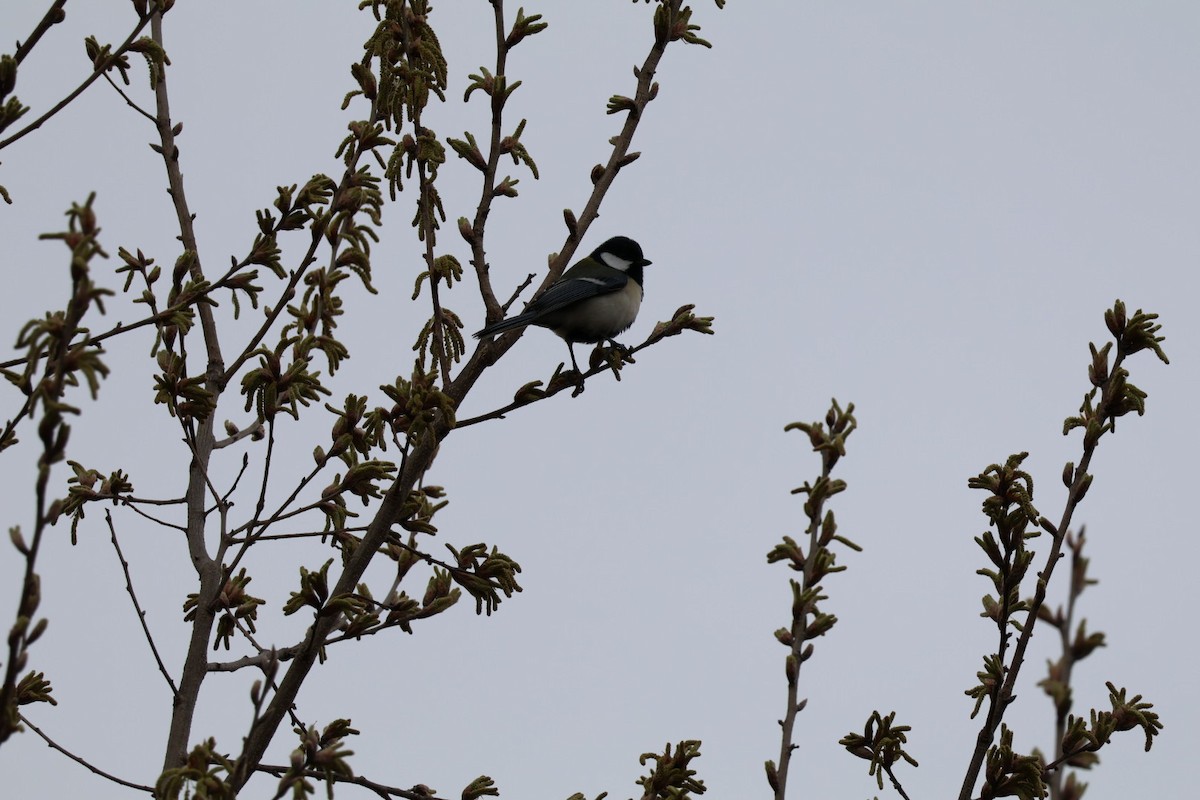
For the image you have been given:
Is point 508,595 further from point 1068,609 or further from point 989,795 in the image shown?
A: point 1068,609

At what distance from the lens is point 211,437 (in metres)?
4.59

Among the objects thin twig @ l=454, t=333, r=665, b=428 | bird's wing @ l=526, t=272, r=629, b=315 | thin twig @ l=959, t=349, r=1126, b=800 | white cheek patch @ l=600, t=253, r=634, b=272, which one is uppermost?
white cheek patch @ l=600, t=253, r=634, b=272

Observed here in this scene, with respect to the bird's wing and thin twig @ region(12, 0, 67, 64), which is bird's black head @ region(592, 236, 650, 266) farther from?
thin twig @ region(12, 0, 67, 64)

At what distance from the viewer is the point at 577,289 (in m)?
7.16

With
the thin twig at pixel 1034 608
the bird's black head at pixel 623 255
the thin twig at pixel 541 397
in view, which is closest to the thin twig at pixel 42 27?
the thin twig at pixel 541 397

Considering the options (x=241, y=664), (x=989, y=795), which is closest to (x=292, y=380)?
(x=241, y=664)

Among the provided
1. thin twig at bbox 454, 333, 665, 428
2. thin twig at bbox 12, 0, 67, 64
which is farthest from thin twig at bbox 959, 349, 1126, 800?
thin twig at bbox 12, 0, 67, 64

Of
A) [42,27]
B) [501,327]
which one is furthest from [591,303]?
[42,27]

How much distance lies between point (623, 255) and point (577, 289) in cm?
153

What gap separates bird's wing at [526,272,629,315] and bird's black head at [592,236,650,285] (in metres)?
0.68

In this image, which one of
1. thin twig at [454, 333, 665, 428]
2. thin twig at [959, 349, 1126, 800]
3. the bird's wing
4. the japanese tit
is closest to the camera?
thin twig at [959, 349, 1126, 800]

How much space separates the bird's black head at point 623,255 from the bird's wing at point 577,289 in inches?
26.8

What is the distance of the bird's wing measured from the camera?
6.75 metres

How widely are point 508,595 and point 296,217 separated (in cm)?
149
